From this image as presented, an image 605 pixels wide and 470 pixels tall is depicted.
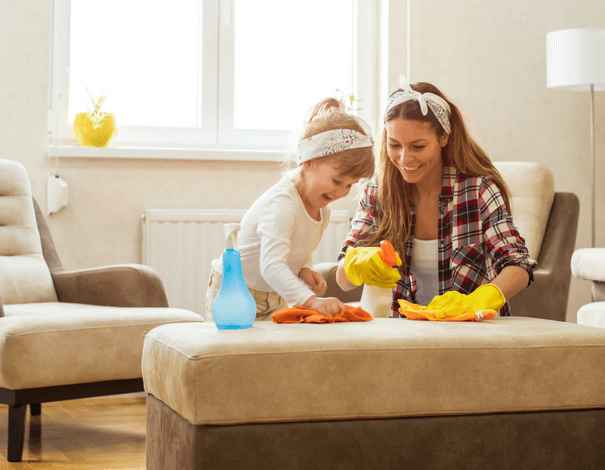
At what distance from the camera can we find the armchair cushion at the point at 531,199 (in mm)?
2742

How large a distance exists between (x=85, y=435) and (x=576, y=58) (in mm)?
2349

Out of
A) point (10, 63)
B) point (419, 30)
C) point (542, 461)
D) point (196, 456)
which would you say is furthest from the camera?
point (419, 30)

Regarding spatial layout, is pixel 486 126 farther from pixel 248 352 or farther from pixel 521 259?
pixel 248 352

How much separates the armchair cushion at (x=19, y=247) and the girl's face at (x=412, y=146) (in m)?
1.36

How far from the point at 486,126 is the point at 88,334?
2.11m

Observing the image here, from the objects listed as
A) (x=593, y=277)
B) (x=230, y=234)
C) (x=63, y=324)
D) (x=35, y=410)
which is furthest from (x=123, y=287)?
(x=593, y=277)

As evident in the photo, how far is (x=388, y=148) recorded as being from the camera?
1.80 meters

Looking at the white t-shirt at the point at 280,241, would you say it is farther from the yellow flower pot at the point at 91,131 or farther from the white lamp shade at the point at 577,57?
the white lamp shade at the point at 577,57

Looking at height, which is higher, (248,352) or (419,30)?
(419,30)

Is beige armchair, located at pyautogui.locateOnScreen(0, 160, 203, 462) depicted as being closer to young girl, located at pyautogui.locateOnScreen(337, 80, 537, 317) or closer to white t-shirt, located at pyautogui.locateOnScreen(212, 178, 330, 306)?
white t-shirt, located at pyautogui.locateOnScreen(212, 178, 330, 306)

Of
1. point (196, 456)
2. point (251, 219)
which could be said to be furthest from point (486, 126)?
point (196, 456)

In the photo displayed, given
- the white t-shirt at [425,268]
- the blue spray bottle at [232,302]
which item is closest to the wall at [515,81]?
the white t-shirt at [425,268]

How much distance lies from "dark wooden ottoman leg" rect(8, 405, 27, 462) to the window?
1.47 meters

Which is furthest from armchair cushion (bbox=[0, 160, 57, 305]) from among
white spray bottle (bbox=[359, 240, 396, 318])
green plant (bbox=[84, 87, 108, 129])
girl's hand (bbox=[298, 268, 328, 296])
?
white spray bottle (bbox=[359, 240, 396, 318])
